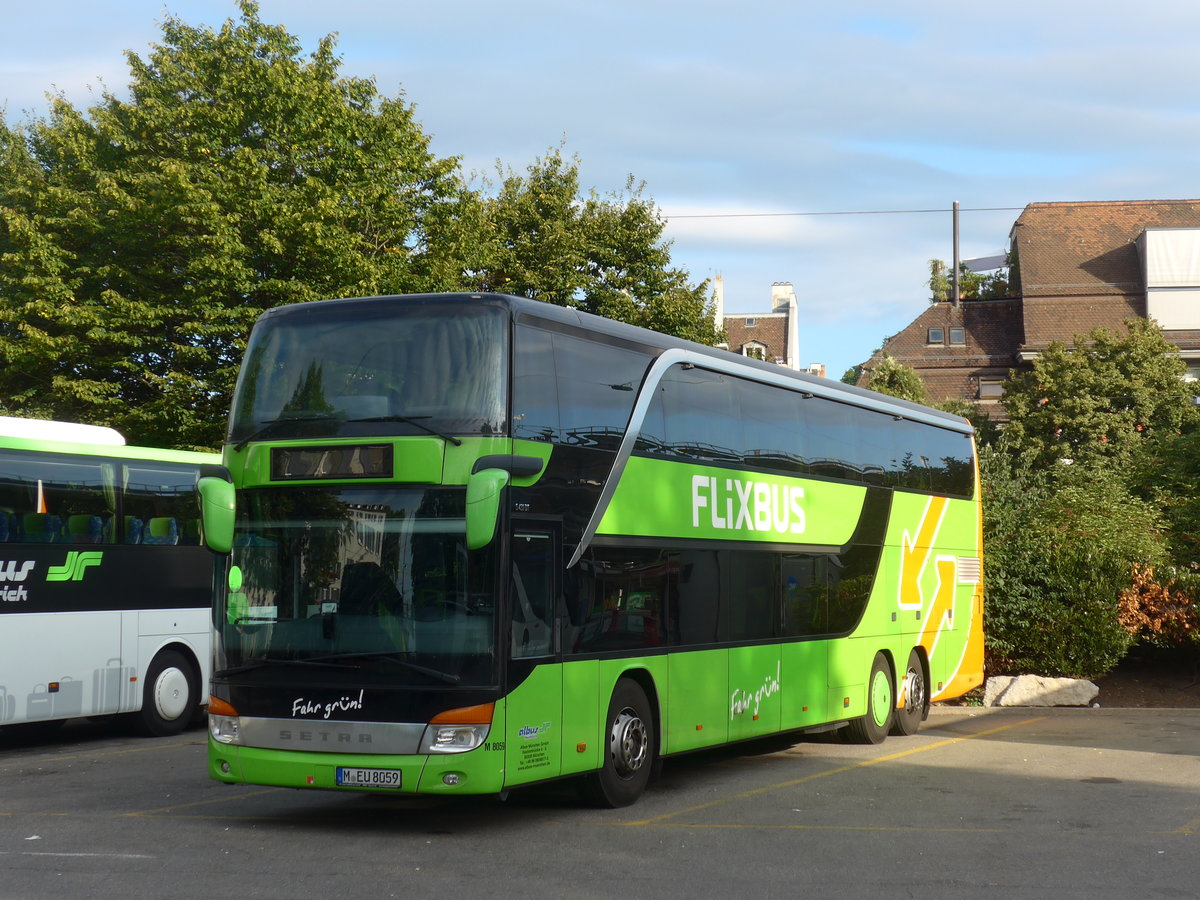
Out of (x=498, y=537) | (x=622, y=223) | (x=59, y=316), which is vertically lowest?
(x=498, y=537)

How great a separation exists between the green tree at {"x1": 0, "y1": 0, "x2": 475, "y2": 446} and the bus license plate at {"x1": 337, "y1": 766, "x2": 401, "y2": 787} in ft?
54.6

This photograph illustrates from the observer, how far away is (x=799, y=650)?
14.5m

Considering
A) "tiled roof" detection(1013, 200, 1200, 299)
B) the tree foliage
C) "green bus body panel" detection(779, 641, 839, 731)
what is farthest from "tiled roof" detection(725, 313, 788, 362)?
"green bus body panel" detection(779, 641, 839, 731)

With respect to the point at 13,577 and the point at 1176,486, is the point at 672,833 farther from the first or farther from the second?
the point at 1176,486

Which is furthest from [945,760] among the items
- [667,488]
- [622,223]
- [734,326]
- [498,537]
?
[734,326]

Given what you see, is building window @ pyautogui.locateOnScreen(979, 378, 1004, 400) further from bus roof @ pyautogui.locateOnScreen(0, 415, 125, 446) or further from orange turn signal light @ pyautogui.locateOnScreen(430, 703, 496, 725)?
orange turn signal light @ pyautogui.locateOnScreen(430, 703, 496, 725)

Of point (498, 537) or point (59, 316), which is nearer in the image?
point (498, 537)

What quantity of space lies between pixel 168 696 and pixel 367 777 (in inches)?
351

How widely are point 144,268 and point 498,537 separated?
18.6m

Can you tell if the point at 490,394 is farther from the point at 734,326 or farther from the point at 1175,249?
the point at 734,326

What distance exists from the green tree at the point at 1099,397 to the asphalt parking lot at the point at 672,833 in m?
29.1

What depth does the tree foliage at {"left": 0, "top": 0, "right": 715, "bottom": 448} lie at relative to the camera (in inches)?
1007

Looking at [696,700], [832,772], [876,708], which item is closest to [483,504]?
[696,700]

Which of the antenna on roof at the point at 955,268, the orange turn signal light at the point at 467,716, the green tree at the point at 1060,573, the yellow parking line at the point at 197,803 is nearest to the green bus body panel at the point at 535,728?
the orange turn signal light at the point at 467,716
